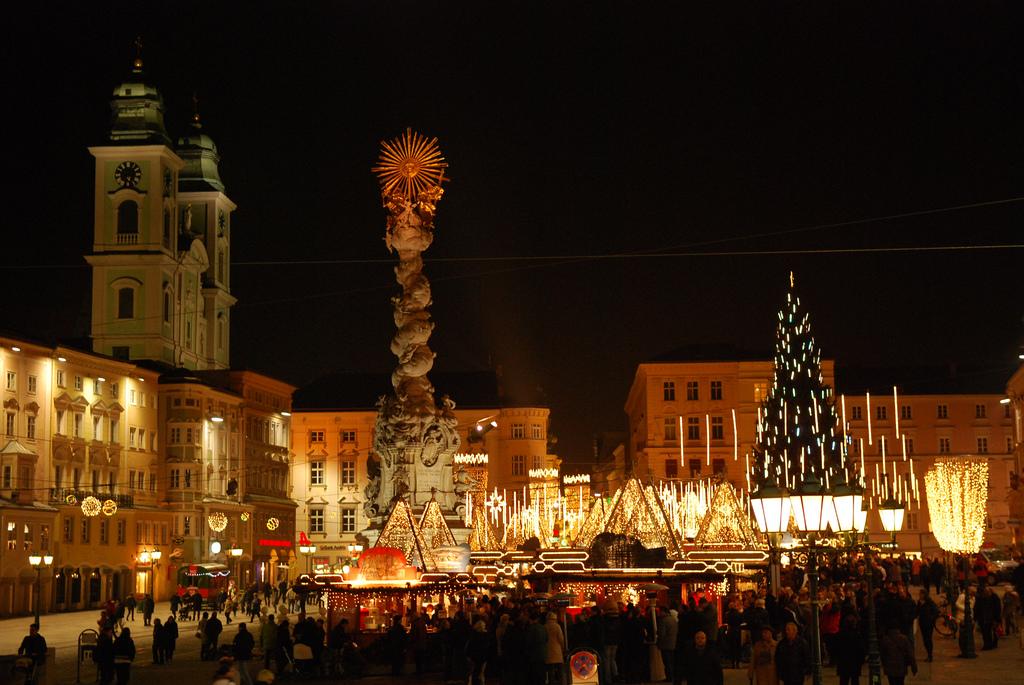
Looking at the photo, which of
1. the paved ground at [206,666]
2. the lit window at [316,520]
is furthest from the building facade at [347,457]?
the paved ground at [206,666]

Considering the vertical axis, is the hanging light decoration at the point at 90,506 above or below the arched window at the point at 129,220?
below

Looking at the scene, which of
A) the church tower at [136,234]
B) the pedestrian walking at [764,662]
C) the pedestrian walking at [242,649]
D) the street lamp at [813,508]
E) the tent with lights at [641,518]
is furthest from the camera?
the church tower at [136,234]

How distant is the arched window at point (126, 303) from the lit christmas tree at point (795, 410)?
37272 mm

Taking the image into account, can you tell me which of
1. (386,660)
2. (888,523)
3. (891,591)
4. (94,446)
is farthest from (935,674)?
(94,446)

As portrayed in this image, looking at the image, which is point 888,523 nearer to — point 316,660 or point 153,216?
point 316,660

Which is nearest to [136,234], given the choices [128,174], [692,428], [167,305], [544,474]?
[128,174]

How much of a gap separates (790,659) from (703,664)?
1170 millimetres

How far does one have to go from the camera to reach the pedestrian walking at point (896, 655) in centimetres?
1969

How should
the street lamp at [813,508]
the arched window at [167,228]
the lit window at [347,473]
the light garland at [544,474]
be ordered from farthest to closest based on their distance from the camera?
the lit window at [347,473], the light garland at [544,474], the arched window at [167,228], the street lamp at [813,508]

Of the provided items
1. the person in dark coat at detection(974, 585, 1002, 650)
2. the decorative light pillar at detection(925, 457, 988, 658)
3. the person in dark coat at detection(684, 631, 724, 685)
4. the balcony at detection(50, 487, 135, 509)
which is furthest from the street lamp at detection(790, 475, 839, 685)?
the balcony at detection(50, 487, 135, 509)

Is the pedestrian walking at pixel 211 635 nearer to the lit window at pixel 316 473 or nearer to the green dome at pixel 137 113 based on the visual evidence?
the green dome at pixel 137 113

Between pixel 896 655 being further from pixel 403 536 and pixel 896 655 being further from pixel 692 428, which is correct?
pixel 692 428

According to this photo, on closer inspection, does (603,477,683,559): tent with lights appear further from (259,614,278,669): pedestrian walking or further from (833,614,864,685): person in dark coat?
(833,614,864,685): person in dark coat

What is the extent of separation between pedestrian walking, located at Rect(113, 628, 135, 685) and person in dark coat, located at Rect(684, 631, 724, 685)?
1197 centimetres
